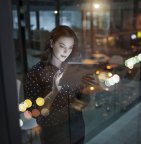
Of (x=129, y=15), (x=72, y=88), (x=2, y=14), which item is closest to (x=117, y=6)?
(x=129, y=15)

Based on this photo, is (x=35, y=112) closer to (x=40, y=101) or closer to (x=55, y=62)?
(x=40, y=101)

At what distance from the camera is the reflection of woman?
1218mm

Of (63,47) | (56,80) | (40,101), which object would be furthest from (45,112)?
(63,47)

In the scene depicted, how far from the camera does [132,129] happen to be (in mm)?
2254

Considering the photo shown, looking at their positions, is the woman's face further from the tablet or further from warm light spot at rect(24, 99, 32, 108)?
warm light spot at rect(24, 99, 32, 108)

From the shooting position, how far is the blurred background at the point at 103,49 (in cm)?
198

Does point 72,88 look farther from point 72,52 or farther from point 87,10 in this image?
point 87,10

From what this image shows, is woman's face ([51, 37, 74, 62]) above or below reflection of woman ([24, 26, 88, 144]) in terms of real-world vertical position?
above

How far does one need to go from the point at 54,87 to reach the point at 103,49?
4.44 metres

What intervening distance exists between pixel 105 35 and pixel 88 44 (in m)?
0.70

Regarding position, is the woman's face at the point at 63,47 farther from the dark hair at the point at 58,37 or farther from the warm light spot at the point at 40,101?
the warm light spot at the point at 40,101

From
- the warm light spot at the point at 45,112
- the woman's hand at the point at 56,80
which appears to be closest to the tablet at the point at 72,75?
the woman's hand at the point at 56,80

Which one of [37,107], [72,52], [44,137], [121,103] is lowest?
[121,103]

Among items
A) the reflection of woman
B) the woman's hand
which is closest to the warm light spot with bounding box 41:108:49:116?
the reflection of woman
